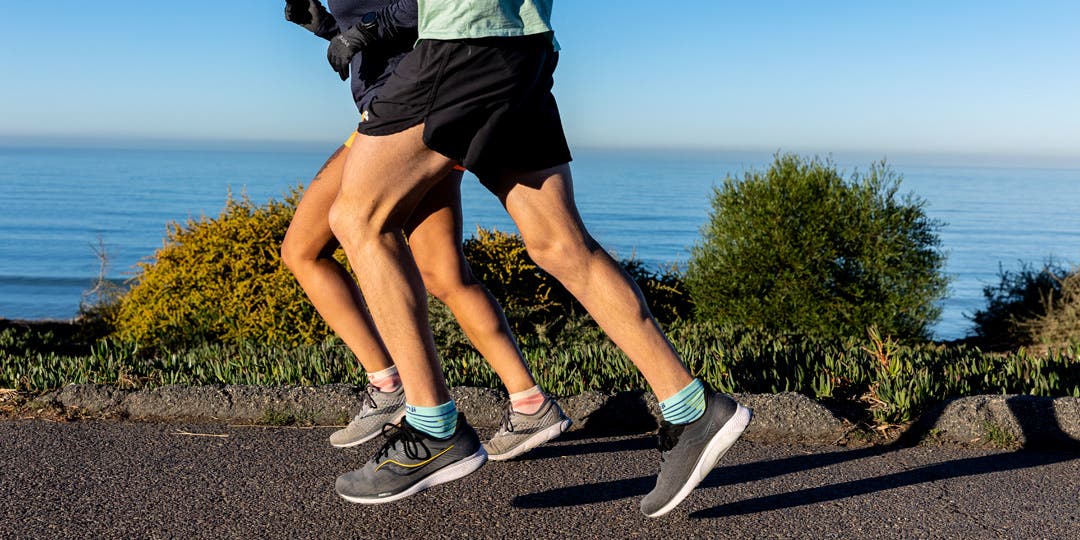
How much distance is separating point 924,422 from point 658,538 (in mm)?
1613

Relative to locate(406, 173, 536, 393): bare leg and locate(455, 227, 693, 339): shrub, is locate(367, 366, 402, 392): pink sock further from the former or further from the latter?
A: locate(455, 227, 693, 339): shrub

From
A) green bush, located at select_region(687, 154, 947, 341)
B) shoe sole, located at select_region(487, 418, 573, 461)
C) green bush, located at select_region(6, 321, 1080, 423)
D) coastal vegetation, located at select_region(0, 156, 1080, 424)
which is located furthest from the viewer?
green bush, located at select_region(687, 154, 947, 341)

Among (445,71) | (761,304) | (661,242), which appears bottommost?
(661,242)

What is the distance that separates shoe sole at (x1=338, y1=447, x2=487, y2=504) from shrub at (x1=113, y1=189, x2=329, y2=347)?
147 inches

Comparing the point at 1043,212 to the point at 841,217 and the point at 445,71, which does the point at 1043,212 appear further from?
the point at 445,71

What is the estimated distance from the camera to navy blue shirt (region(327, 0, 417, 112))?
9.05 feet

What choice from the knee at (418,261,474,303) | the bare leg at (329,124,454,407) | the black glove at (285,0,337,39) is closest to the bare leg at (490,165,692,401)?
the bare leg at (329,124,454,407)

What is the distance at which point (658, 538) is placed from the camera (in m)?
2.56

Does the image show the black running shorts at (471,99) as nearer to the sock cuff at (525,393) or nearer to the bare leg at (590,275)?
the bare leg at (590,275)

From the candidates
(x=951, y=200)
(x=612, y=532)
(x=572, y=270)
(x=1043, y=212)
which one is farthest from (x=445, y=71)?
(x=951, y=200)

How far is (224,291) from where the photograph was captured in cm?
660

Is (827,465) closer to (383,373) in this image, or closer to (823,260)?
(383,373)

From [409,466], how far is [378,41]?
125 centimetres

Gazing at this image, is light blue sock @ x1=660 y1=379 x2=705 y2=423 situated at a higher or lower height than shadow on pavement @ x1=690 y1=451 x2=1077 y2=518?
higher
